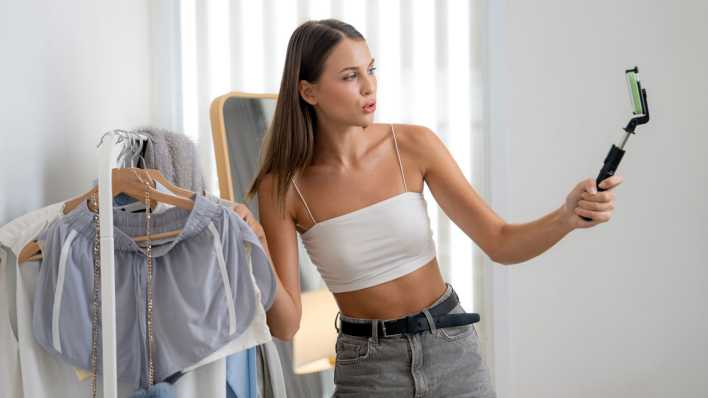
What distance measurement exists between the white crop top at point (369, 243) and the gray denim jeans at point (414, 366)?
105 millimetres

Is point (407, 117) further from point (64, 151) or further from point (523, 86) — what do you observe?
point (64, 151)

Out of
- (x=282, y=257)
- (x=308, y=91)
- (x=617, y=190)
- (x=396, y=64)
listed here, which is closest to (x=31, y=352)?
(x=282, y=257)

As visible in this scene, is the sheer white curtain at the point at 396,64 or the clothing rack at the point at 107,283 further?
the sheer white curtain at the point at 396,64

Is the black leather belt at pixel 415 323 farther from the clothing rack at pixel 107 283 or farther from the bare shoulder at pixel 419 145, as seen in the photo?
the clothing rack at pixel 107 283

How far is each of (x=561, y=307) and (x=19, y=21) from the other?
219cm

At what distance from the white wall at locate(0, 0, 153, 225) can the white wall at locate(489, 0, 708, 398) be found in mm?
1394

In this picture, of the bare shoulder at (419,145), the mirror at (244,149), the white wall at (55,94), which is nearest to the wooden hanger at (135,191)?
the white wall at (55,94)

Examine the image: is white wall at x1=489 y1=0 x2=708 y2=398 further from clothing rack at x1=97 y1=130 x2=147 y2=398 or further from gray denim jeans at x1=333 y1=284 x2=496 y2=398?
clothing rack at x1=97 y1=130 x2=147 y2=398

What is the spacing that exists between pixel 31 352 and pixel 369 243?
28.6 inches

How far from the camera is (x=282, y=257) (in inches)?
71.9

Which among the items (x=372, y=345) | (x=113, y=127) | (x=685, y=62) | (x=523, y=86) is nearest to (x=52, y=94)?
(x=113, y=127)

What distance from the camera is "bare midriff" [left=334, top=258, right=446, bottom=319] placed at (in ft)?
6.02

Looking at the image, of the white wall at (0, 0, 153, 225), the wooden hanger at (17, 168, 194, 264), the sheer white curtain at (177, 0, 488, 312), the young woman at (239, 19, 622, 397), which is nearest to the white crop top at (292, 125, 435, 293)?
the young woman at (239, 19, 622, 397)

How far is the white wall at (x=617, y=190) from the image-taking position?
306 cm
